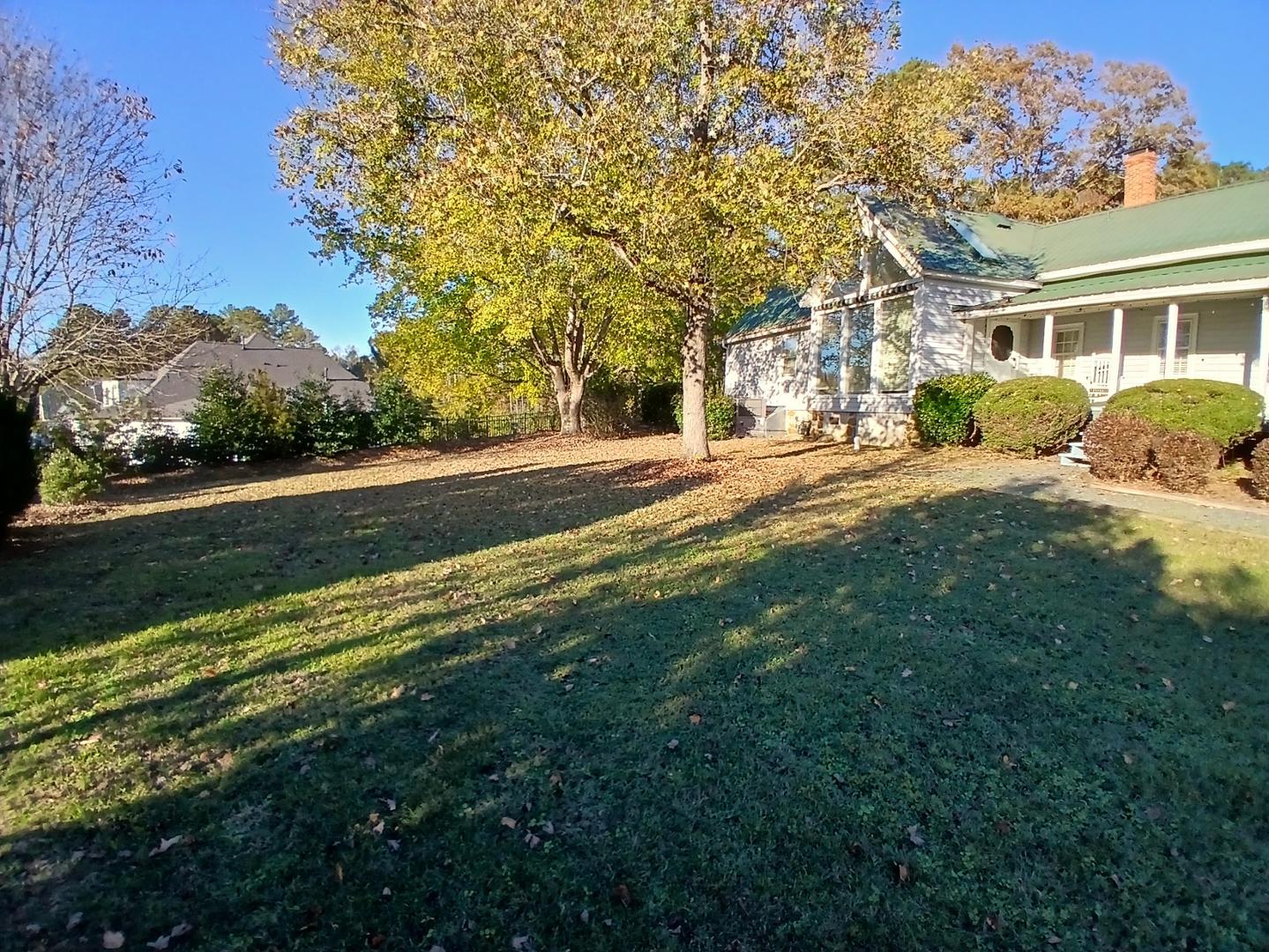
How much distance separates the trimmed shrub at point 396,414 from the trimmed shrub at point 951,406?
14.8 metres

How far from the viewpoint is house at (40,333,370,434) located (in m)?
13.6

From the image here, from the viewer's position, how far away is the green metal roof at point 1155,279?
1270cm

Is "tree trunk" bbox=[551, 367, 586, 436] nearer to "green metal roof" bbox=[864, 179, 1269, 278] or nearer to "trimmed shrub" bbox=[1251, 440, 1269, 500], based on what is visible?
"green metal roof" bbox=[864, 179, 1269, 278]

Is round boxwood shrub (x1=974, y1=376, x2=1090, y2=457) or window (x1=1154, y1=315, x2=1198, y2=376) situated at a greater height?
window (x1=1154, y1=315, x2=1198, y2=376)

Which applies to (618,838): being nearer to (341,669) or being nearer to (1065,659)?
(341,669)

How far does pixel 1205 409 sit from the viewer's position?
10.6 meters

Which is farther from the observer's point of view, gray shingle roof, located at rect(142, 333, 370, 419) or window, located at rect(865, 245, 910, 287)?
gray shingle roof, located at rect(142, 333, 370, 419)

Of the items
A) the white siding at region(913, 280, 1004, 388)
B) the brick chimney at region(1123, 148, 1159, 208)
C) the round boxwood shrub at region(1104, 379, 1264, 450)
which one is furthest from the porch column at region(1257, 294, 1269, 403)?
the brick chimney at region(1123, 148, 1159, 208)

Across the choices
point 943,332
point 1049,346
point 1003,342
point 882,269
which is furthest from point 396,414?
point 1049,346

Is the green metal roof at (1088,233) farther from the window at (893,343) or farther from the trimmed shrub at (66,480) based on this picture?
the trimmed shrub at (66,480)

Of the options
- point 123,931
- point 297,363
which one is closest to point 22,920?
point 123,931

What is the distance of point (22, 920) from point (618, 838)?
2150 millimetres

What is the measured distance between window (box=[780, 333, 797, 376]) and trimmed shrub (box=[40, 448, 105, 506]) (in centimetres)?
1813

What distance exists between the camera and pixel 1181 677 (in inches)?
179
